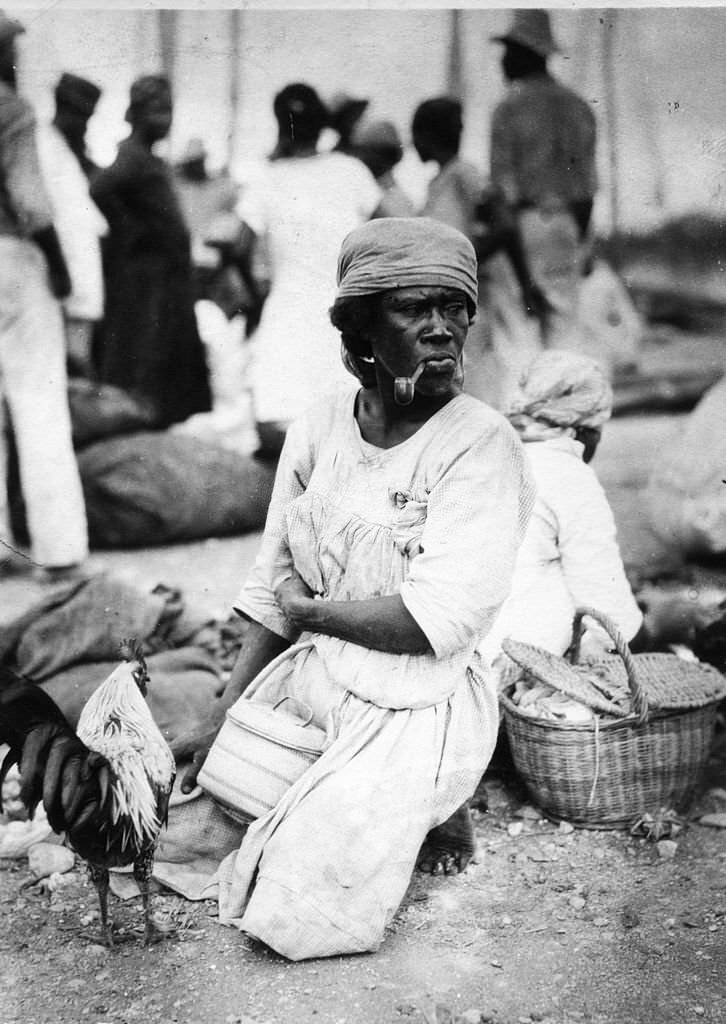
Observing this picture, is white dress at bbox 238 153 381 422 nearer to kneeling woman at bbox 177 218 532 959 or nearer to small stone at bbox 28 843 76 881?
kneeling woman at bbox 177 218 532 959

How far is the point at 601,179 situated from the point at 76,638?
3.12 meters

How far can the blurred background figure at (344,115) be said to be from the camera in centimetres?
486

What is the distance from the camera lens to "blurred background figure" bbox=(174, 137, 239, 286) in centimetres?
489

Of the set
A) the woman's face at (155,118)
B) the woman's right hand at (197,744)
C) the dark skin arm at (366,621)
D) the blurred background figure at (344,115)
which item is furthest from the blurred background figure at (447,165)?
the woman's right hand at (197,744)

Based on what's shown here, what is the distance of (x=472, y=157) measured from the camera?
495cm

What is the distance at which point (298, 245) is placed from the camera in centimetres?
498

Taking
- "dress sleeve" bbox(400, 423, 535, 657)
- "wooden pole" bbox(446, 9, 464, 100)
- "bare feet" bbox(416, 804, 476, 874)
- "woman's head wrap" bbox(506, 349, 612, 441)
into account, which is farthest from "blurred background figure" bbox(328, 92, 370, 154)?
"bare feet" bbox(416, 804, 476, 874)

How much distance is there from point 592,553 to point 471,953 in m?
1.74

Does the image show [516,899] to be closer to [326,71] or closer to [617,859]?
[617,859]

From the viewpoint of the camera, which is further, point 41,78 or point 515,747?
point 41,78

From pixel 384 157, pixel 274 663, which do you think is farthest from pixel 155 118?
pixel 274 663

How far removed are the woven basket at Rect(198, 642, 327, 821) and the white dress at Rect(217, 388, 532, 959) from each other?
92 mm

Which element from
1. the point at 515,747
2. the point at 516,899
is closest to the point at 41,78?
the point at 515,747

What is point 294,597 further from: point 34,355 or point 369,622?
point 34,355
